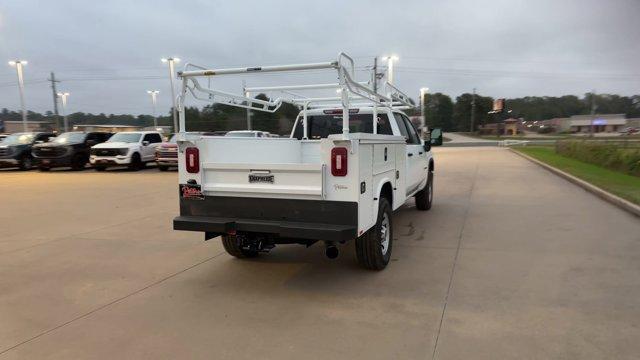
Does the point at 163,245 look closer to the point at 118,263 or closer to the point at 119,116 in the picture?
the point at 118,263

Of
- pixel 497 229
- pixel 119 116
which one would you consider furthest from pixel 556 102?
pixel 497 229

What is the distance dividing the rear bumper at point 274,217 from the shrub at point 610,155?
1448 centimetres

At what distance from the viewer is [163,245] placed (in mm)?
6984

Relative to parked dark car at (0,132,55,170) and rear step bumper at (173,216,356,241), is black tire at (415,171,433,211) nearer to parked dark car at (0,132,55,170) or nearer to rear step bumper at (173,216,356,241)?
rear step bumper at (173,216,356,241)

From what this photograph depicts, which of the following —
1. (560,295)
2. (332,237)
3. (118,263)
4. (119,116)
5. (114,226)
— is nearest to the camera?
(332,237)

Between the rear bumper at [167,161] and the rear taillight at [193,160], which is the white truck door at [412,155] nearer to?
the rear taillight at [193,160]

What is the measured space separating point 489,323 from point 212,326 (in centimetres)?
241

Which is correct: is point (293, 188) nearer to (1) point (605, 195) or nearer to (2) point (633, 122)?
(1) point (605, 195)

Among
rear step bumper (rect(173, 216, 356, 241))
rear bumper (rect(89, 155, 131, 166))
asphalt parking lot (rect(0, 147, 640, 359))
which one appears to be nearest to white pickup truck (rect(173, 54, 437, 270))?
rear step bumper (rect(173, 216, 356, 241))

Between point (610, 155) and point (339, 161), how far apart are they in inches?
693

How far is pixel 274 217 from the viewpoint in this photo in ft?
15.8

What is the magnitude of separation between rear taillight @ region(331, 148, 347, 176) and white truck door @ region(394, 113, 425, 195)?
9.24 ft

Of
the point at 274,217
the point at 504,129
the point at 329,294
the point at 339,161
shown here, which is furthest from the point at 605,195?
the point at 504,129

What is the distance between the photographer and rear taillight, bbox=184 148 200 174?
16.8 ft
